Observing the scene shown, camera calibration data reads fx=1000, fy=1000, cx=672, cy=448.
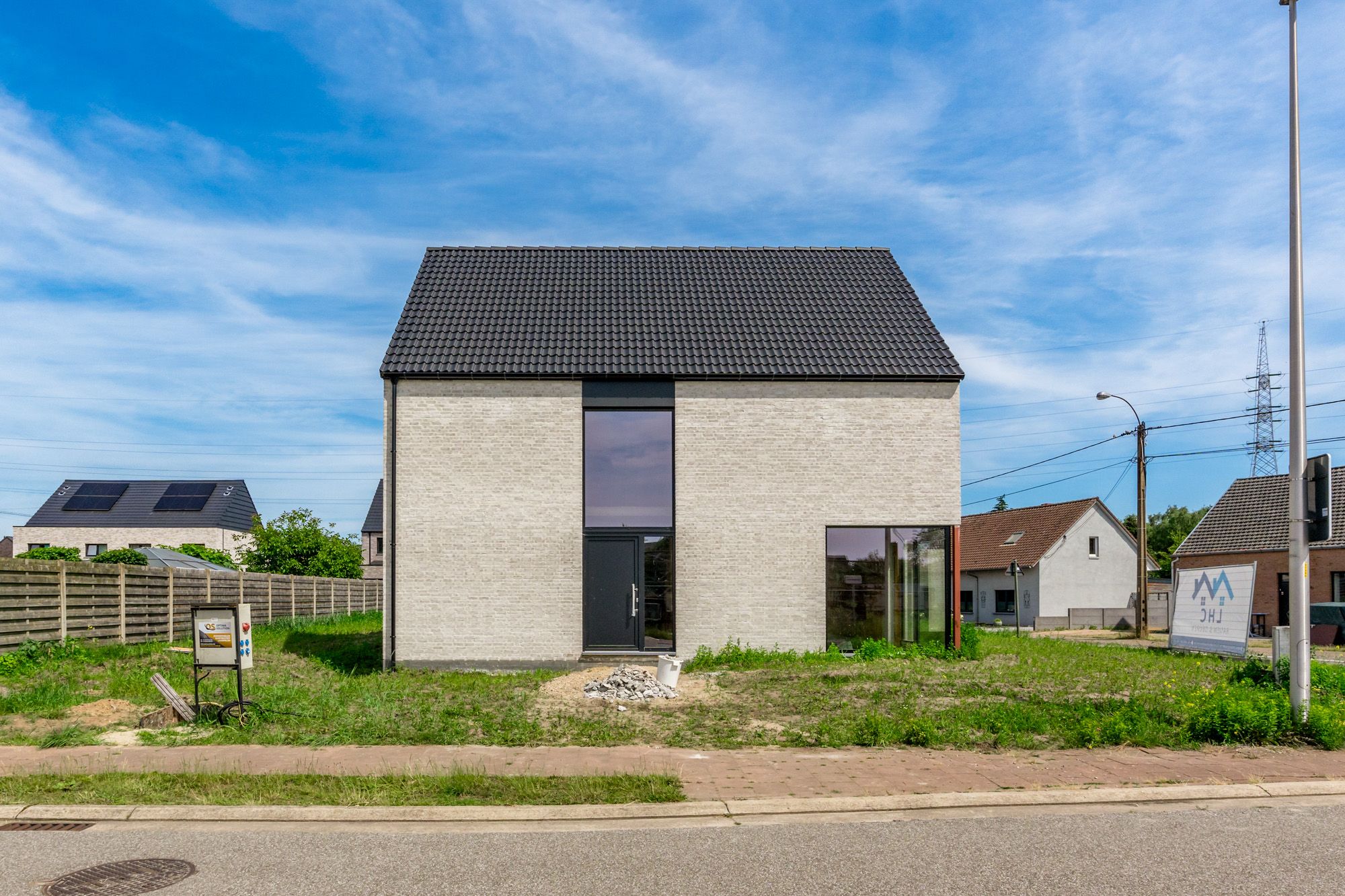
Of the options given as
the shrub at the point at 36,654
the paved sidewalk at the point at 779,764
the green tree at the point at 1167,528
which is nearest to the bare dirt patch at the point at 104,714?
the paved sidewalk at the point at 779,764

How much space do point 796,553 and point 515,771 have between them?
9.47m

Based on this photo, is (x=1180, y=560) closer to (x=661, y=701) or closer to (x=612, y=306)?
(x=612, y=306)

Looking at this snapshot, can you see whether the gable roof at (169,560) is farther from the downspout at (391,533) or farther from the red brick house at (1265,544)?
the red brick house at (1265,544)

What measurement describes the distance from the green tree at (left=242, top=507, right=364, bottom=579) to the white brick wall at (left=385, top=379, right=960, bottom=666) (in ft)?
83.9

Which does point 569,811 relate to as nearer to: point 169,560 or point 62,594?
point 62,594

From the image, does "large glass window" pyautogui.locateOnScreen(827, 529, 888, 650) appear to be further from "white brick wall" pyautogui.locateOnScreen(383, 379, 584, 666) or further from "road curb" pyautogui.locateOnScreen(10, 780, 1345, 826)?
"road curb" pyautogui.locateOnScreen(10, 780, 1345, 826)

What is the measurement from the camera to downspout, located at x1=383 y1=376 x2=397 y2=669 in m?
17.1

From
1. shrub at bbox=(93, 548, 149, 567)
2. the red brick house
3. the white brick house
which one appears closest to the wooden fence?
the white brick house

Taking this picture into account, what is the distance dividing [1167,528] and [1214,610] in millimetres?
83638

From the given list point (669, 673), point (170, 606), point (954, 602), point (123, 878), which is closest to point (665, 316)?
point (954, 602)

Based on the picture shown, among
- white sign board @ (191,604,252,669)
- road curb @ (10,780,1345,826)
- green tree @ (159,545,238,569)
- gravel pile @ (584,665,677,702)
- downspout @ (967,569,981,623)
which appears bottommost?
downspout @ (967,569,981,623)

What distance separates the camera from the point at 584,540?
17.6 m

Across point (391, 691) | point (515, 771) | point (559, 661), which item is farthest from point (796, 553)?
point (515, 771)

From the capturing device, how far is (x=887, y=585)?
1788 cm
